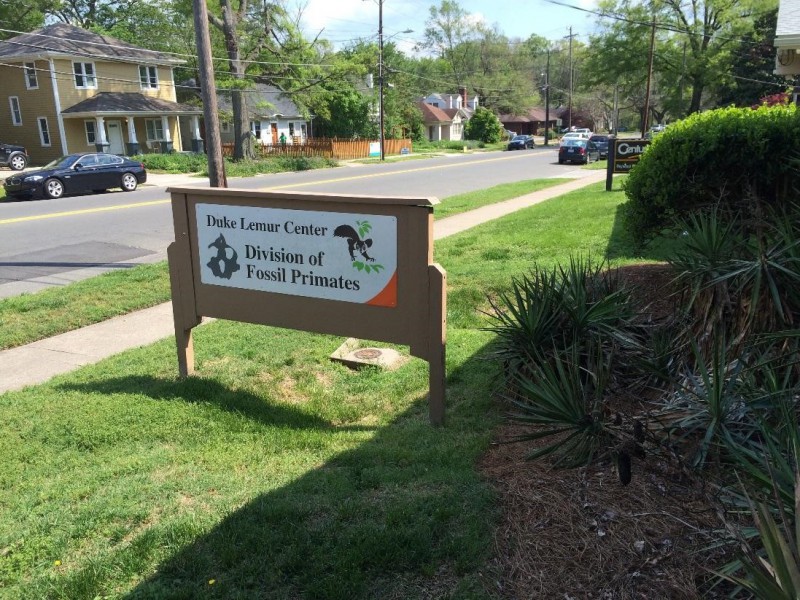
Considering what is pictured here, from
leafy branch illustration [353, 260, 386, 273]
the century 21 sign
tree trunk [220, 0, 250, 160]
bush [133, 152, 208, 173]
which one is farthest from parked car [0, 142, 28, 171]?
leafy branch illustration [353, 260, 386, 273]

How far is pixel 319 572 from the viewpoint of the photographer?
9.60 feet

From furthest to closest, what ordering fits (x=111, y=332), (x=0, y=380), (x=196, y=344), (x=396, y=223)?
(x=111, y=332) → (x=196, y=344) → (x=0, y=380) → (x=396, y=223)

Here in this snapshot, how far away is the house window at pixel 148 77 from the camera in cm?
4100

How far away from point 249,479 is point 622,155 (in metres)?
16.9

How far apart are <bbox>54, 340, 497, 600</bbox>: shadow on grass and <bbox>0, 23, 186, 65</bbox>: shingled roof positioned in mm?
36531

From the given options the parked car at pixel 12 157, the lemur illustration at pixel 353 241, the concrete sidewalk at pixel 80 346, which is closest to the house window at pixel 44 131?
the parked car at pixel 12 157

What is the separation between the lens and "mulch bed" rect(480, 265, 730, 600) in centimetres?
273

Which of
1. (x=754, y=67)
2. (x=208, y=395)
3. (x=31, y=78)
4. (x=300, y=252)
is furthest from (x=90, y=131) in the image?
(x=754, y=67)

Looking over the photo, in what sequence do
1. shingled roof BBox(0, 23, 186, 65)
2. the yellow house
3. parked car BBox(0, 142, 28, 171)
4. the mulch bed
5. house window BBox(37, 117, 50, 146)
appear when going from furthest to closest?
house window BBox(37, 117, 50, 146), the yellow house, shingled roof BBox(0, 23, 186, 65), parked car BBox(0, 142, 28, 171), the mulch bed

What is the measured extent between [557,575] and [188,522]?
169 cm

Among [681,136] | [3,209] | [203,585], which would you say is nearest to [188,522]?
[203,585]

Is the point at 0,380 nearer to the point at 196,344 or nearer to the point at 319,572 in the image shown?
the point at 196,344

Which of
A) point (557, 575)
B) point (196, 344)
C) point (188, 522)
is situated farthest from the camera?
point (196, 344)

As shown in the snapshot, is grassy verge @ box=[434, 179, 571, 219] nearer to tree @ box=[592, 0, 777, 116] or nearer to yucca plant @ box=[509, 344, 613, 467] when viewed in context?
yucca plant @ box=[509, 344, 613, 467]
